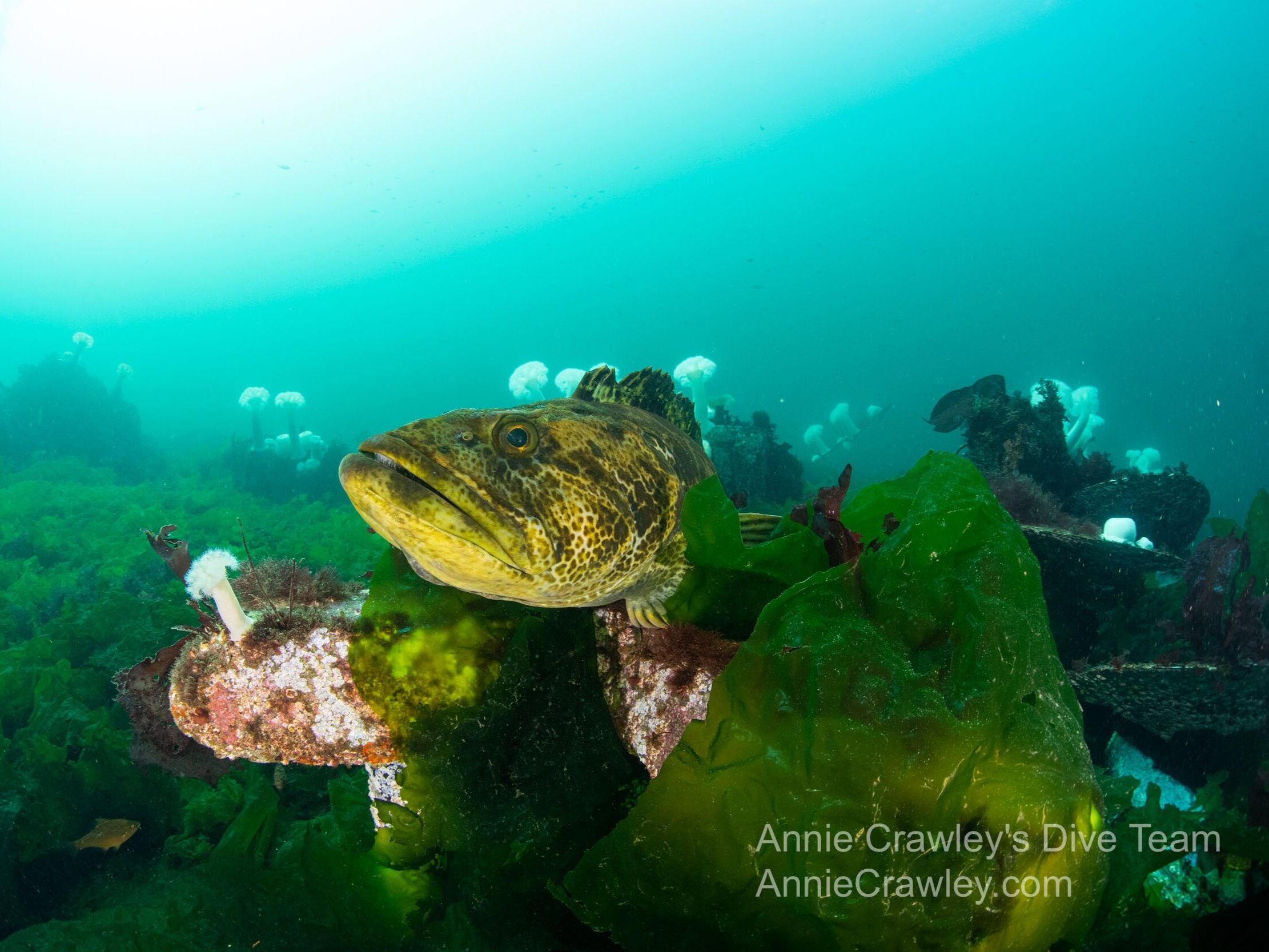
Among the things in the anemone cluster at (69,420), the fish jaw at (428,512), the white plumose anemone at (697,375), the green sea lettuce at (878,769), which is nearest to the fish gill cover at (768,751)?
the green sea lettuce at (878,769)

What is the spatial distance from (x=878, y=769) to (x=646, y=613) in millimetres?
1309

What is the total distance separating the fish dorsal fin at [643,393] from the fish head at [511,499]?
0.99 metres

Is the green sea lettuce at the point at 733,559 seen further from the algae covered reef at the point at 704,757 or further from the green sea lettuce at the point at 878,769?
the green sea lettuce at the point at 878,769

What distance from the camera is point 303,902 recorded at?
96.6 inches

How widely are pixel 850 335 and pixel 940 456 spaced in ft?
456

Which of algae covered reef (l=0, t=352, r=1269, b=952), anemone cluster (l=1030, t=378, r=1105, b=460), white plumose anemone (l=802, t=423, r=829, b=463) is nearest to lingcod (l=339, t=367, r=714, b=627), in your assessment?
algae covered reef (l=0, t=352, r=1269, b=952)

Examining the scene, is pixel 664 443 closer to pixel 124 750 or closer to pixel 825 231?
pixel 124 750

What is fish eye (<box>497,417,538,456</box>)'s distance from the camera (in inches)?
88.9

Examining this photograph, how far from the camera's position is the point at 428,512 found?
200 centimetres

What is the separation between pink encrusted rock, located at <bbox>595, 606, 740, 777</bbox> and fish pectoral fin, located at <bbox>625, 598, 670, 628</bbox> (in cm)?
3

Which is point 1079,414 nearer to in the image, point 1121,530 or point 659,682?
point 1121,530

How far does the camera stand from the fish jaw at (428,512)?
6.47 ft

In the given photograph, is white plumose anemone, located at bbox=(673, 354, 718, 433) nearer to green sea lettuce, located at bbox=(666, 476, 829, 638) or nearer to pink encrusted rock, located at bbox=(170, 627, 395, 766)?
green sea lettuce, located at bbox=(666, 476, 829, 638)

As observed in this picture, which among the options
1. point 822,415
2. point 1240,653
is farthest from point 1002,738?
point 822,415
